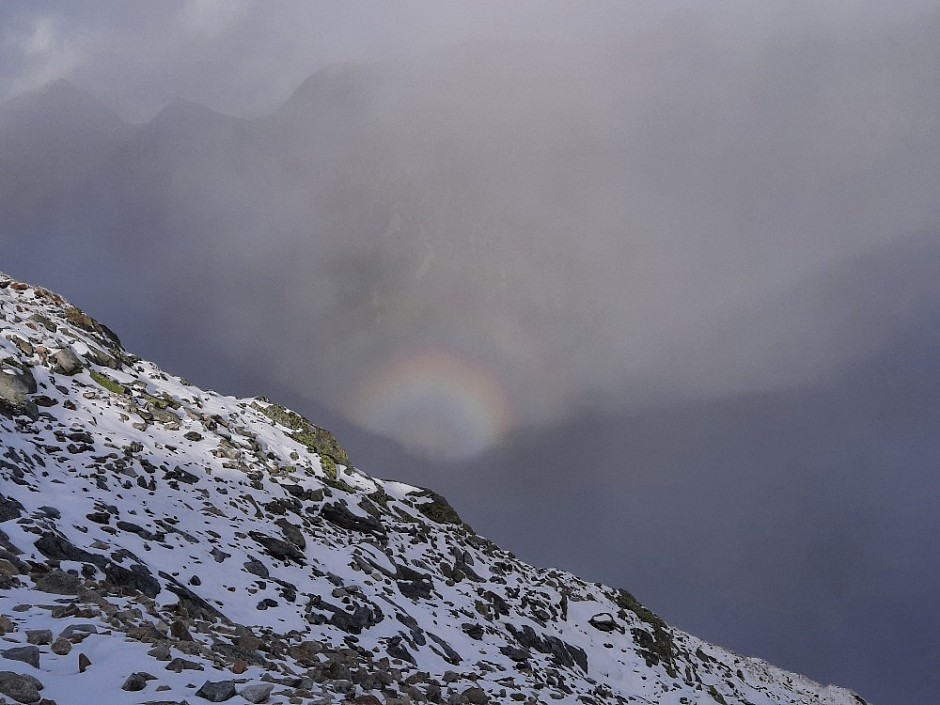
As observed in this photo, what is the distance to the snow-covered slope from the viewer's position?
11273mm

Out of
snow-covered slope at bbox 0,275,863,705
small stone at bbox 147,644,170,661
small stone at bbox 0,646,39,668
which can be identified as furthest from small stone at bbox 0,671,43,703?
small stone at bbox 147,644,170,661

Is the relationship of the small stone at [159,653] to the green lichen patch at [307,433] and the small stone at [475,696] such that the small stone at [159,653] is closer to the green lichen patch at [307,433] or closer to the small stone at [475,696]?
the small stone at [475,696]

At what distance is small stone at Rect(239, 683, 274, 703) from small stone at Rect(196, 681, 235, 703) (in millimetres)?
187

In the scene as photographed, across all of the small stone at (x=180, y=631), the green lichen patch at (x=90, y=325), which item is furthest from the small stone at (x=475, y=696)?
the green lichen patch at (x=90, y=325)

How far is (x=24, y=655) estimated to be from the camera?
934 cm

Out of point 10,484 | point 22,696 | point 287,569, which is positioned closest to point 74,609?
point 22,696

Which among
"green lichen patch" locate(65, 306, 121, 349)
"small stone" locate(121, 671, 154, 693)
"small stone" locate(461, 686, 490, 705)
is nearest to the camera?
"small stone" locate(121, 671, 154, 693)

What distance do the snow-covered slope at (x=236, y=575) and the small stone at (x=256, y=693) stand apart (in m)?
0.03

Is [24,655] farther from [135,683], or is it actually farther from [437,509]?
[437,509]

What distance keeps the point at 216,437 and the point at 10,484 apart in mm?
17255

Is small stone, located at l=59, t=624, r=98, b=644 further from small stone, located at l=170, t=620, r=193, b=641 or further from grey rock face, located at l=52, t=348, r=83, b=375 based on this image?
grey rock face, located at l=52, t=348, r=83, b=375

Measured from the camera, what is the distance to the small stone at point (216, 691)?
30.9 ft

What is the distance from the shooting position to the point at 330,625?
72.2 feet

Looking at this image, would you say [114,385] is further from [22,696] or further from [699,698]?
[699,698]
